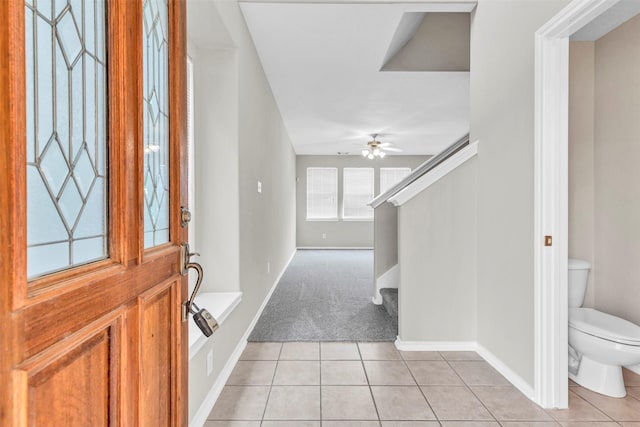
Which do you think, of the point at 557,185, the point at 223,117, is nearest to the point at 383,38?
A: the point at 223,117

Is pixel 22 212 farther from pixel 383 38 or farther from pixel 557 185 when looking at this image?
pixel 383 38

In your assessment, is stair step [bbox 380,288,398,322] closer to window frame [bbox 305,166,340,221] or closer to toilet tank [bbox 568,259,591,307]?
toilet tank [bbox 568,259,591,307]

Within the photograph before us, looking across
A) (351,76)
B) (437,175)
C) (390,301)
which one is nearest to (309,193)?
(351,76)

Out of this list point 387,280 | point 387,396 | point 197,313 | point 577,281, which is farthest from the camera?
point 387,280

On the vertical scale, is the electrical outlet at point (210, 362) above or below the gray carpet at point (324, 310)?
above

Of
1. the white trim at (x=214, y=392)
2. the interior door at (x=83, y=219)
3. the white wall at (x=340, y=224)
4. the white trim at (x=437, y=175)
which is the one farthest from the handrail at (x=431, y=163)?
the white wall at (x=340, y=224)

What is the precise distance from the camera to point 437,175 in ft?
7.88

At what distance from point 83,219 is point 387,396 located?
1.81 m

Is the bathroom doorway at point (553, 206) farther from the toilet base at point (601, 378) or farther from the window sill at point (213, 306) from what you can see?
the window sill at point (213, 306)

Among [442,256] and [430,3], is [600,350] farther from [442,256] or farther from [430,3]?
Answer: [430,3]

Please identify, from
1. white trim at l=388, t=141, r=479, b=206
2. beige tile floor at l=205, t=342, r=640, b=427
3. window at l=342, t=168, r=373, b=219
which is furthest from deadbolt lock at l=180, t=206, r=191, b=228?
window at l=342, t=168, r=373, b=219

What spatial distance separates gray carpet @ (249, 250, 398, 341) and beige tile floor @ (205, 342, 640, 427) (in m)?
0.31

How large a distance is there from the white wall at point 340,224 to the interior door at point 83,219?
25.0 ft

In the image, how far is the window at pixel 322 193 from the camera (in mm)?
8578
